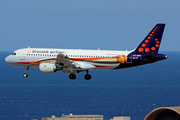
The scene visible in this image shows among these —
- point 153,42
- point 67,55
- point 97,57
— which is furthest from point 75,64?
point 153,42

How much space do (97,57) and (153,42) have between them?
1120 centimetres

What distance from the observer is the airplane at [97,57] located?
292ft

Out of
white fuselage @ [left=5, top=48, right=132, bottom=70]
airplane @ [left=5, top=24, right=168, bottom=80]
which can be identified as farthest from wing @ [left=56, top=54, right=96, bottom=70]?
white fuselage @ [left=5, top=48, right=132, bottom=70]

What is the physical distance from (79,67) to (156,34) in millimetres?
16311

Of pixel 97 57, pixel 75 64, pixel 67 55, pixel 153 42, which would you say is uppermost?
pixel 153 42

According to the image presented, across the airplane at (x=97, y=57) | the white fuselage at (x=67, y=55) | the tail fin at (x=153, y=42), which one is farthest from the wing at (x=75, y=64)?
the tail fin at (x=153, y=42)

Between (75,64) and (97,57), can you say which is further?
(75,64)

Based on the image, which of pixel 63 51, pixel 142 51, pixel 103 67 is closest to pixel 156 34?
pixel 142 51

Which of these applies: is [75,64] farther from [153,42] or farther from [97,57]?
[153,42]

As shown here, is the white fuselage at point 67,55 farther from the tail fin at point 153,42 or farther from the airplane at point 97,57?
the tail fin at point 153,42

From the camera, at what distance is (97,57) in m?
90.6

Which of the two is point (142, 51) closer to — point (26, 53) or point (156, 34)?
point (156, 34)

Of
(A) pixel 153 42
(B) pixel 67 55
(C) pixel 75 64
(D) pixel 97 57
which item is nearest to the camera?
(A) pixel 153 42

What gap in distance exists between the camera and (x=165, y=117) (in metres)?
103
